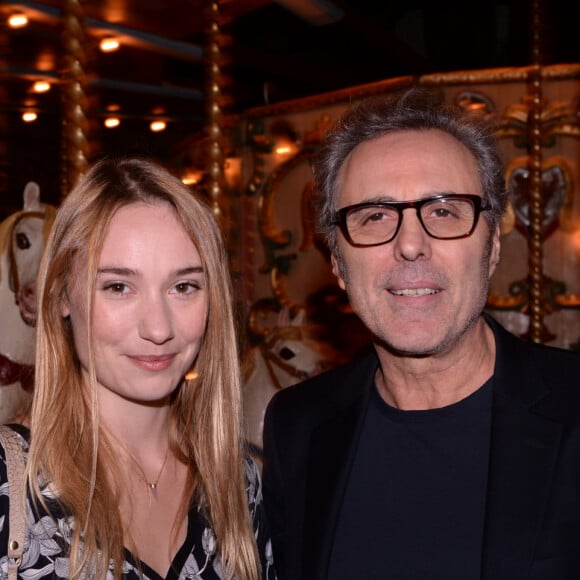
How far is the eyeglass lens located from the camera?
2.07 meters

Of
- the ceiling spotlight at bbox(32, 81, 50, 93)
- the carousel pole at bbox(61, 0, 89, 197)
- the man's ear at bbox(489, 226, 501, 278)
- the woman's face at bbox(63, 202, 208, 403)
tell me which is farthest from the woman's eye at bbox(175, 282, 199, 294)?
the ceiling spotlight at bbox(32, 81, 50, 93)

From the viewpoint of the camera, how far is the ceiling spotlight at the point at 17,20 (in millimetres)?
2996

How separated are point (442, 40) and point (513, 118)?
164 inches

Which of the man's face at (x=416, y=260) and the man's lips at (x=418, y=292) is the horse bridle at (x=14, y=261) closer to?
the man's face at (x=416, y=260)

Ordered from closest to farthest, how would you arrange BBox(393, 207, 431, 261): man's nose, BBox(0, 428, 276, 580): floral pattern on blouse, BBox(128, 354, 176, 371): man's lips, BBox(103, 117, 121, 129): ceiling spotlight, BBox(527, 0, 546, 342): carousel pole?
BBox(0, 428, 276, 580): floral pattern on blouse
BBox(128, 354, 176, 371): man's lips
BBox(393, 207, 431, 261): man's nose
BBox(103, 117, 121, 129): ceiling spotlight
BBox(527, 0, 546, 342): carousel pole

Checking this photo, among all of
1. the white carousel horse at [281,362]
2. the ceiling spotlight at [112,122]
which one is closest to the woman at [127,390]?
the ceiling spotlight at [112,122]

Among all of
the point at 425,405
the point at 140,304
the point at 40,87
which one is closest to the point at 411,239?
the point at 425,405

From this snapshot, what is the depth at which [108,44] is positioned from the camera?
3688 millimetres

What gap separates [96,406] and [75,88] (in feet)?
4.86

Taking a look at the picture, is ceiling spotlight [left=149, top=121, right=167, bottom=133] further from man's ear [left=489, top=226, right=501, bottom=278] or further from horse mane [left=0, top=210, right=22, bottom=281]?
man's ear [left=489, top=226, right=501, bottom=278]

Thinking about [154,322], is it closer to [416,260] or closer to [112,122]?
[416,260]

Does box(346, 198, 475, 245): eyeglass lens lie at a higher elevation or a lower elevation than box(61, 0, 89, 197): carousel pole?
lower

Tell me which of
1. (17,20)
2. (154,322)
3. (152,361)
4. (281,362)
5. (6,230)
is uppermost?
(17,20)

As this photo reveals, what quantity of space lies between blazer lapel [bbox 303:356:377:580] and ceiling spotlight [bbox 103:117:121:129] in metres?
2.01
